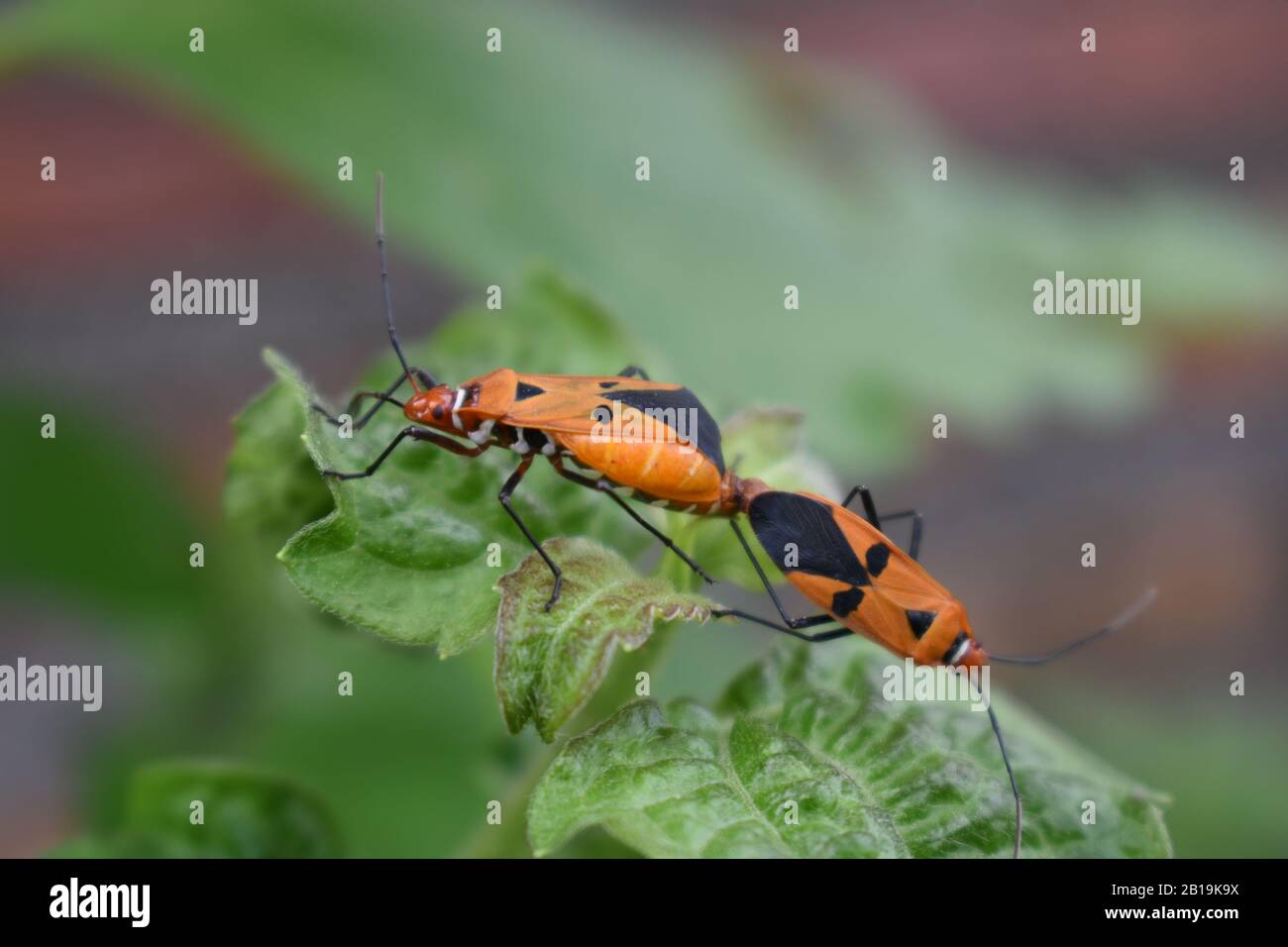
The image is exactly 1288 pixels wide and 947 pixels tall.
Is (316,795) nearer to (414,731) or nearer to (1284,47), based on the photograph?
(414,731)

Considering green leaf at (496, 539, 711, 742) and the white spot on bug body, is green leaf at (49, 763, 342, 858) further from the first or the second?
green leaf at (496, 539, 711, 742)

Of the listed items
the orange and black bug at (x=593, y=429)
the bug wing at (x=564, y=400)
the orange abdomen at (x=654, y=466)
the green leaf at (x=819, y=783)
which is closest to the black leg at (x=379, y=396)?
the orange and black bug at (x=593, y=429)

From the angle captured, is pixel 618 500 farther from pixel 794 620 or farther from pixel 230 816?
pixel 230 816

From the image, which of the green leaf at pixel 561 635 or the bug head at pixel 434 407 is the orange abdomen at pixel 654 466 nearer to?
the bug head at pixel 434 407

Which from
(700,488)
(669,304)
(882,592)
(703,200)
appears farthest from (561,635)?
(703,200)

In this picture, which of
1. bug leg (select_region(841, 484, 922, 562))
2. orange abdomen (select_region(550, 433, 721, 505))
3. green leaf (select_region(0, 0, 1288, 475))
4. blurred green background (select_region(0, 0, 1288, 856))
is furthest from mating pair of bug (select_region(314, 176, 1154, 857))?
green leaf (select_region(0, 0, 1288, 475))

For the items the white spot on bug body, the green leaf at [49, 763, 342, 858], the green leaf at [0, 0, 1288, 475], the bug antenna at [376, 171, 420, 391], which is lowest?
the green leaf at [49, 763, 342, 858]
